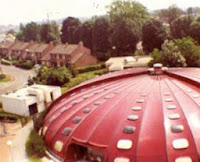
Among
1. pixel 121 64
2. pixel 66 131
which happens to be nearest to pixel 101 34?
pixel 121 64

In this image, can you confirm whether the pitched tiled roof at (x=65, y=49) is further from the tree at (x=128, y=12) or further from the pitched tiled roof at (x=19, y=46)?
the pitched tiled roof at (x=19, y=46)

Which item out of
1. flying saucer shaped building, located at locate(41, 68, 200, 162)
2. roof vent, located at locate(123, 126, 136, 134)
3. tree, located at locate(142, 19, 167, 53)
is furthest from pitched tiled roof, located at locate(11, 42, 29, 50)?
roof vent, located at locate(123, 126, 136, 134)

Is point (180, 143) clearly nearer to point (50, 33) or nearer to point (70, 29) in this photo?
point (70, 29)

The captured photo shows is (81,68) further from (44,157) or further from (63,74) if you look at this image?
(44,157)

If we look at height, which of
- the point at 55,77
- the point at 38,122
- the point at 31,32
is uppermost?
the point at 31,32

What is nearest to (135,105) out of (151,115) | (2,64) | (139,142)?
(151,115)

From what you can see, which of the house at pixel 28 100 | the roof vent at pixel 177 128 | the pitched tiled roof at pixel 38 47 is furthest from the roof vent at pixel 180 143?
→ the pitched tiled roof at pixel 38 47
